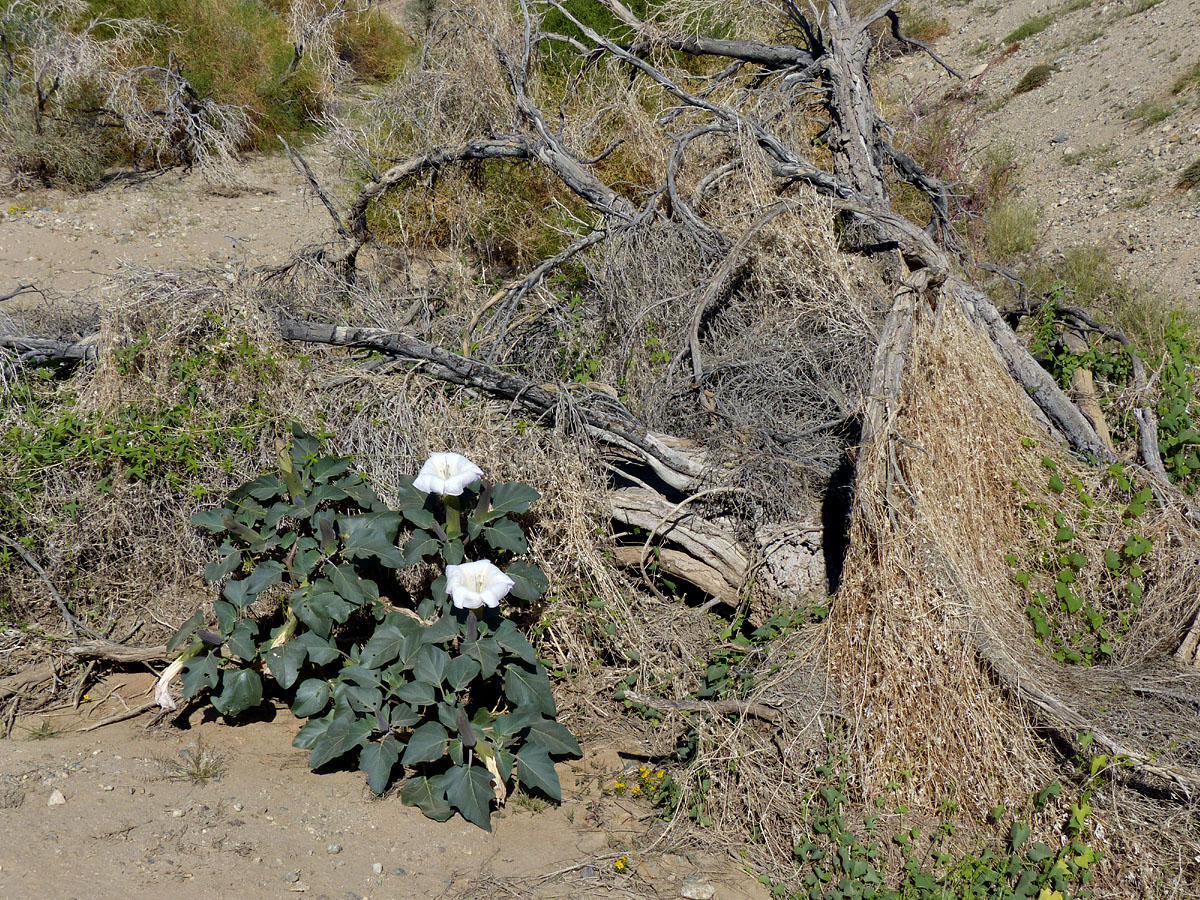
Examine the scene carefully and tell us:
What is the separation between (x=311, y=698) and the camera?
3.17 meters

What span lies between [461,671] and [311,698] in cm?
64

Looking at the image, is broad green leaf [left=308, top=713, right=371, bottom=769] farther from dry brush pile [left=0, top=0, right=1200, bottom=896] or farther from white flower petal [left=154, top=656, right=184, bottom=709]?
dry brush pile [left=0, top=0, right=1200, bottom=896]

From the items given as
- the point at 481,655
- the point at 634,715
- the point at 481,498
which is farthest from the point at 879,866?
the point at 481,498

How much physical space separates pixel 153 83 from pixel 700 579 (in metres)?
Result: 8.33

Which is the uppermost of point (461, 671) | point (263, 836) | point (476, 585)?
point (476, 585)

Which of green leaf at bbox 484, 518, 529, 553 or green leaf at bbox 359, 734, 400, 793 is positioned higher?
green leaf at bbox 484, 518, 529, 553

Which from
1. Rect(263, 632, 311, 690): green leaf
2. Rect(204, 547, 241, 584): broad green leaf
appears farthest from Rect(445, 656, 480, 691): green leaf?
Rect(204, 547, 241, 584): broad green leaf

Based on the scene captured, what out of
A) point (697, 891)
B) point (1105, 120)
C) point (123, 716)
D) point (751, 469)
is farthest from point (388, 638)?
point (1105, 120)

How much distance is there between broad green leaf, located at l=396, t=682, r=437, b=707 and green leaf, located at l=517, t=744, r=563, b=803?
1.22 ft

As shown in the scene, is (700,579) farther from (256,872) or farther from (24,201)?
(24,201)

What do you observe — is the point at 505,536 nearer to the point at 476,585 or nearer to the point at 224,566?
the point at 476,585

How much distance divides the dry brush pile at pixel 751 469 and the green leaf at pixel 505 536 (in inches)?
18.9

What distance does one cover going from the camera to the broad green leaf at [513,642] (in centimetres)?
310

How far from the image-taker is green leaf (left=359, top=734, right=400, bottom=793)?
290 cm
